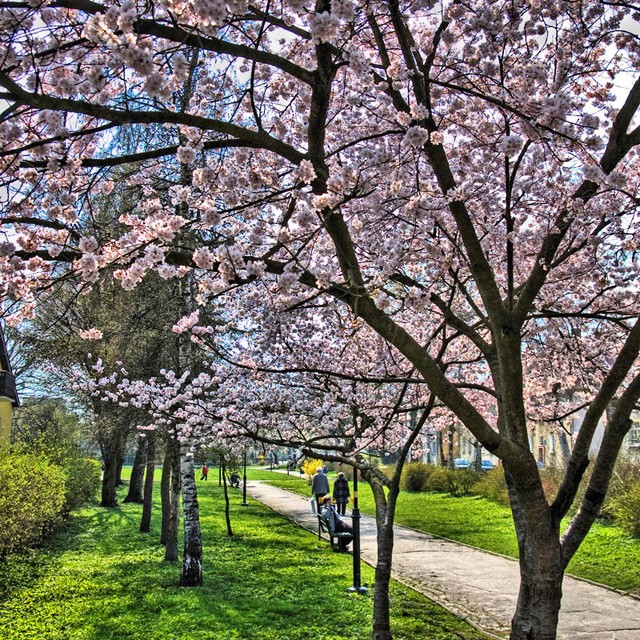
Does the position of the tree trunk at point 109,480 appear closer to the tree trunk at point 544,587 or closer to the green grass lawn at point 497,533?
the green grass lawn at point 497,533

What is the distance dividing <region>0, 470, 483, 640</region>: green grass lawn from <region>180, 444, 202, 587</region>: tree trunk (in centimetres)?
28

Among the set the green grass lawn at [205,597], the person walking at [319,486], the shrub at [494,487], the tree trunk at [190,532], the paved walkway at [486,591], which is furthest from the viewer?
the shrub at [494,487]

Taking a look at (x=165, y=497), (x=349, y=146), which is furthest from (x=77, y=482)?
(x=349, y=146)

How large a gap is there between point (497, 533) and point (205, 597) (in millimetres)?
7880

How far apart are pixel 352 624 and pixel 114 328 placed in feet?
29.9

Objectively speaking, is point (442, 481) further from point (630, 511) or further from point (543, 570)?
point (543, 570)

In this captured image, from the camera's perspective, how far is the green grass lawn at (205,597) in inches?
284

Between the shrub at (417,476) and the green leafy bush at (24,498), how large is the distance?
635 inches

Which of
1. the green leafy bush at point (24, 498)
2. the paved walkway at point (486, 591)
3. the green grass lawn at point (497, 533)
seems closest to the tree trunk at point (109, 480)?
the green leafy bush at point (24, 498)

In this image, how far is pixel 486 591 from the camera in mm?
9008

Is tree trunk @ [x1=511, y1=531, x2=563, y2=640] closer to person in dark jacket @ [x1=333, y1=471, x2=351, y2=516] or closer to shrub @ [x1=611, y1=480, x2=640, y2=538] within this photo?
shrub @ [x1=611, y1=480, x2=640, y2=538]

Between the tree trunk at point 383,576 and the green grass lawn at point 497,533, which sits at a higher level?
the tree trunk at point 383,576

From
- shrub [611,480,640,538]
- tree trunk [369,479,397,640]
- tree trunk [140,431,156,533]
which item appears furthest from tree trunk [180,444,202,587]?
shrub [611,480,640,538]

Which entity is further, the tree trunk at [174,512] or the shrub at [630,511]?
the shrub at [630,511]
